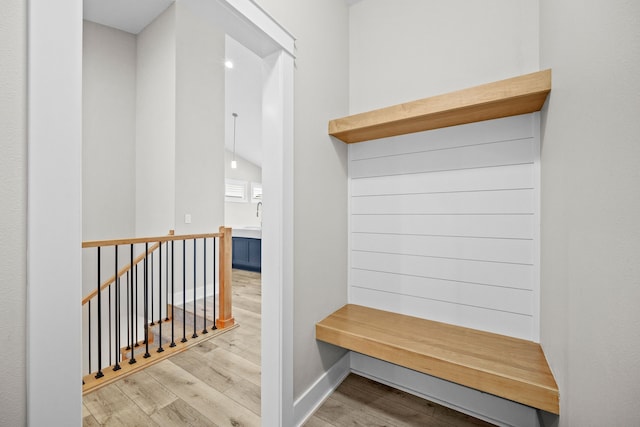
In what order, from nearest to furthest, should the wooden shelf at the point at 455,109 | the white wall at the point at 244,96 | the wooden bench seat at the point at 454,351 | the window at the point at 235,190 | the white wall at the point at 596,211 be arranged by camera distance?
the white wall at the point at 596,211 < the wooden bench seat at the point at 454,351 < the wooden shelf at the point at 455,109 < the white wall at the point at 244,96 < the window at the point at 235,190

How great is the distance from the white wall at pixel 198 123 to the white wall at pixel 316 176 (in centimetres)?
236

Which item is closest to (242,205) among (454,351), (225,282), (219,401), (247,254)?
(247,254)

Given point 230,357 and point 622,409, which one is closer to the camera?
point 622,409

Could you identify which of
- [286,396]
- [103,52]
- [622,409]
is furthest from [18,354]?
[103,52]

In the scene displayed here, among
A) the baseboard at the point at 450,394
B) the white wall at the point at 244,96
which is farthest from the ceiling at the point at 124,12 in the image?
the baseboard at the point at 450,394

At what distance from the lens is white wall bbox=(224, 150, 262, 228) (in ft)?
23.8

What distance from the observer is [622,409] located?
60 centimetres

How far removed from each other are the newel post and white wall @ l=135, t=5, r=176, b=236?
853mm

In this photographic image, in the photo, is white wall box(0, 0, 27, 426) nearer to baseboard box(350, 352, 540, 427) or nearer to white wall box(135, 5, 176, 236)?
baseboard box(350, 352, 540, 427)

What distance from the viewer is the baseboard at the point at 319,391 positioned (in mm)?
1540

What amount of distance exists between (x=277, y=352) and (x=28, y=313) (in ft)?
3.37

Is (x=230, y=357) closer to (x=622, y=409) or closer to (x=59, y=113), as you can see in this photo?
(x=59, y=113)

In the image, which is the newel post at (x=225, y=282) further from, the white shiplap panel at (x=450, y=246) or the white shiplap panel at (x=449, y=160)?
the white shiplap panel at (x=449, y=160)

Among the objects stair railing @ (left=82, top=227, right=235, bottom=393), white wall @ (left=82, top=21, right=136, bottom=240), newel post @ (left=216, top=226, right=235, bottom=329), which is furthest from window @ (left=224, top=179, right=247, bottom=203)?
newel post @ (left=216, top=226, right=235, bottom=329)
